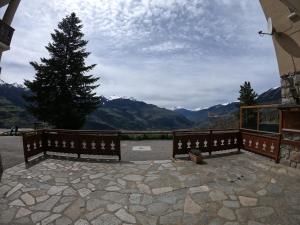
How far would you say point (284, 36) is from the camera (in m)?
8.42

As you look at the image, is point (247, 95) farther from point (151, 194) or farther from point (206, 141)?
point (151, 194)

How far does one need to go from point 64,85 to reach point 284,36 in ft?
71.9

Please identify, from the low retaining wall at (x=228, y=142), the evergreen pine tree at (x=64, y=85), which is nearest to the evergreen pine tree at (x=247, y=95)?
the evergreen pine tree at (x=64, y=85)

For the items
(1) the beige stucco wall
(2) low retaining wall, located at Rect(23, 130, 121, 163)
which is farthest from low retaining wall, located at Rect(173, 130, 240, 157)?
(1) the beige stucco wall

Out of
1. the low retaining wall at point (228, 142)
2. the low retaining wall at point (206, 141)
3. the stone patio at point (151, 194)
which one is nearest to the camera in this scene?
the stone patio at point (151, 194)

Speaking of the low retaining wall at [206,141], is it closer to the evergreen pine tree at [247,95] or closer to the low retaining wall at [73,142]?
the low retaining wall at [73,142]

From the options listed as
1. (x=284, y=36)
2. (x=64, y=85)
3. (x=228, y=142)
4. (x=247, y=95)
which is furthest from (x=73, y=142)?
(x=247, y=95)

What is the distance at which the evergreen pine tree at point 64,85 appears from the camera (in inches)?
971

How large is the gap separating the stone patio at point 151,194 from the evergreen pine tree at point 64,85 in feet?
53.3

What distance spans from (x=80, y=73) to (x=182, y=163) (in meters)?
20.2

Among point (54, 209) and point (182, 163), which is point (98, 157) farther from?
point (54, 209)

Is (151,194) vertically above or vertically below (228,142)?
below

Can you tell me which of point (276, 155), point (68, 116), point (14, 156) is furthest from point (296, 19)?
point (68, 116)

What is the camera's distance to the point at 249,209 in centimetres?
602
